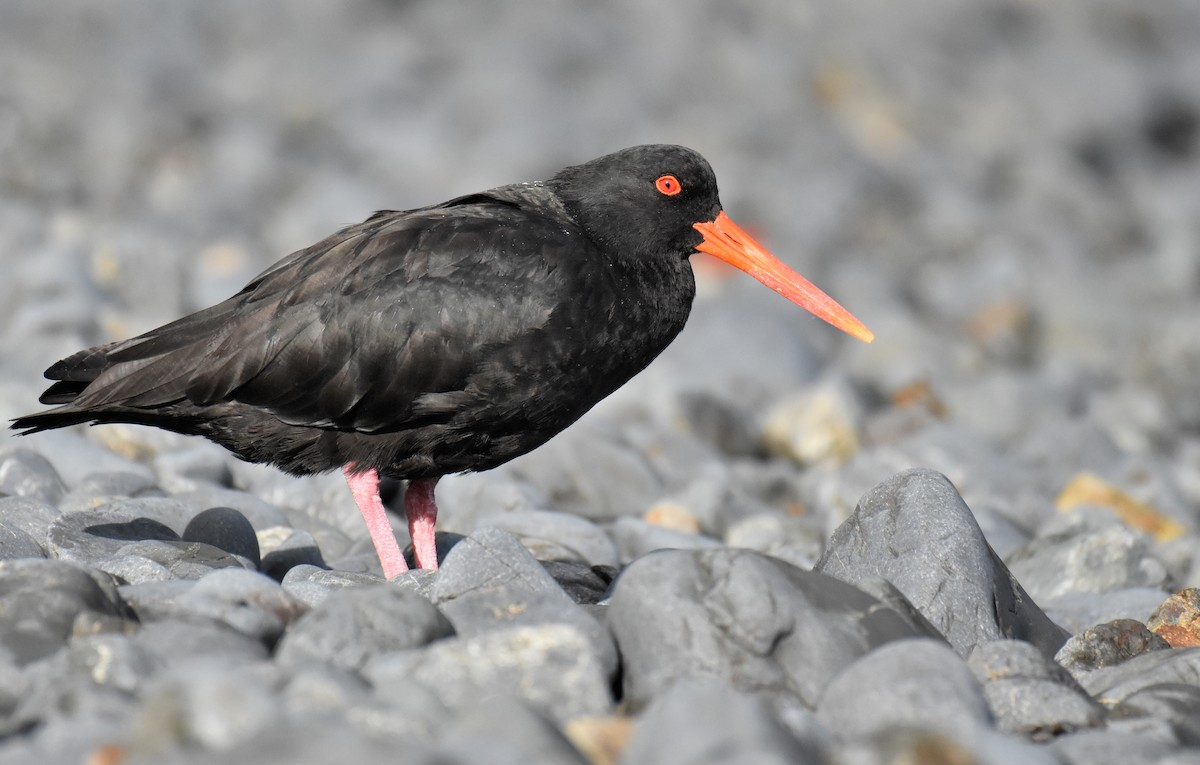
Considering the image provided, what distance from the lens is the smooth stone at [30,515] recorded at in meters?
5.31

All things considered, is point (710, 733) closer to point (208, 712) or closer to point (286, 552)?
point (208, 712)

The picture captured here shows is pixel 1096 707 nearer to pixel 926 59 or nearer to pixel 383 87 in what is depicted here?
pixel 383 87

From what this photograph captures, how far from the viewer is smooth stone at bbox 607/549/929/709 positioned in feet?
12.9

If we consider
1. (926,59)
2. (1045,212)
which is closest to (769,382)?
(1045,212)

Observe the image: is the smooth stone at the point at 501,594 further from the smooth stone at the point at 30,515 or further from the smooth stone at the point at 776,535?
the smooth stone at the point at 776,535

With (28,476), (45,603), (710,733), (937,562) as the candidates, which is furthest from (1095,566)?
(28,476)

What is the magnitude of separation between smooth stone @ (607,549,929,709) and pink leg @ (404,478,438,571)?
6.21ft

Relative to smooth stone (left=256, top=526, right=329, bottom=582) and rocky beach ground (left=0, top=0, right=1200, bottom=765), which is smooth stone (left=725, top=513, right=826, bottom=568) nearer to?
rocky beach ground (left=0, top=0, right=1200, bottom=765)

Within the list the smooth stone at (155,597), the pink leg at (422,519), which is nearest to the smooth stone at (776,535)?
the pink leg at (422,519)

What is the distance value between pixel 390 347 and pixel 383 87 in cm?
1383

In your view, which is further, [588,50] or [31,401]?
[588,50]

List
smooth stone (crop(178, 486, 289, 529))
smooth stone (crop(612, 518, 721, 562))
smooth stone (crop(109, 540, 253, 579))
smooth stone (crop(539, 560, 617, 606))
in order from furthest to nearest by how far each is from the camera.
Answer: smooth stone (crop(612, 518, 721, 562)) < smooth stone (crop(178, 486, 289, 529)) < smooth stone (crop(539, 560, 617, 606)) < smooth stone (crop(109, 540, 253, 579))

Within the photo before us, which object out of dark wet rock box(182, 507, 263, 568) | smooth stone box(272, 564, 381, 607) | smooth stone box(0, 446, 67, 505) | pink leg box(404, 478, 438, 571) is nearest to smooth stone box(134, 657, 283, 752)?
smooth stone box(272, 564, 381, 607)

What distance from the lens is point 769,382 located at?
35.9 ft
